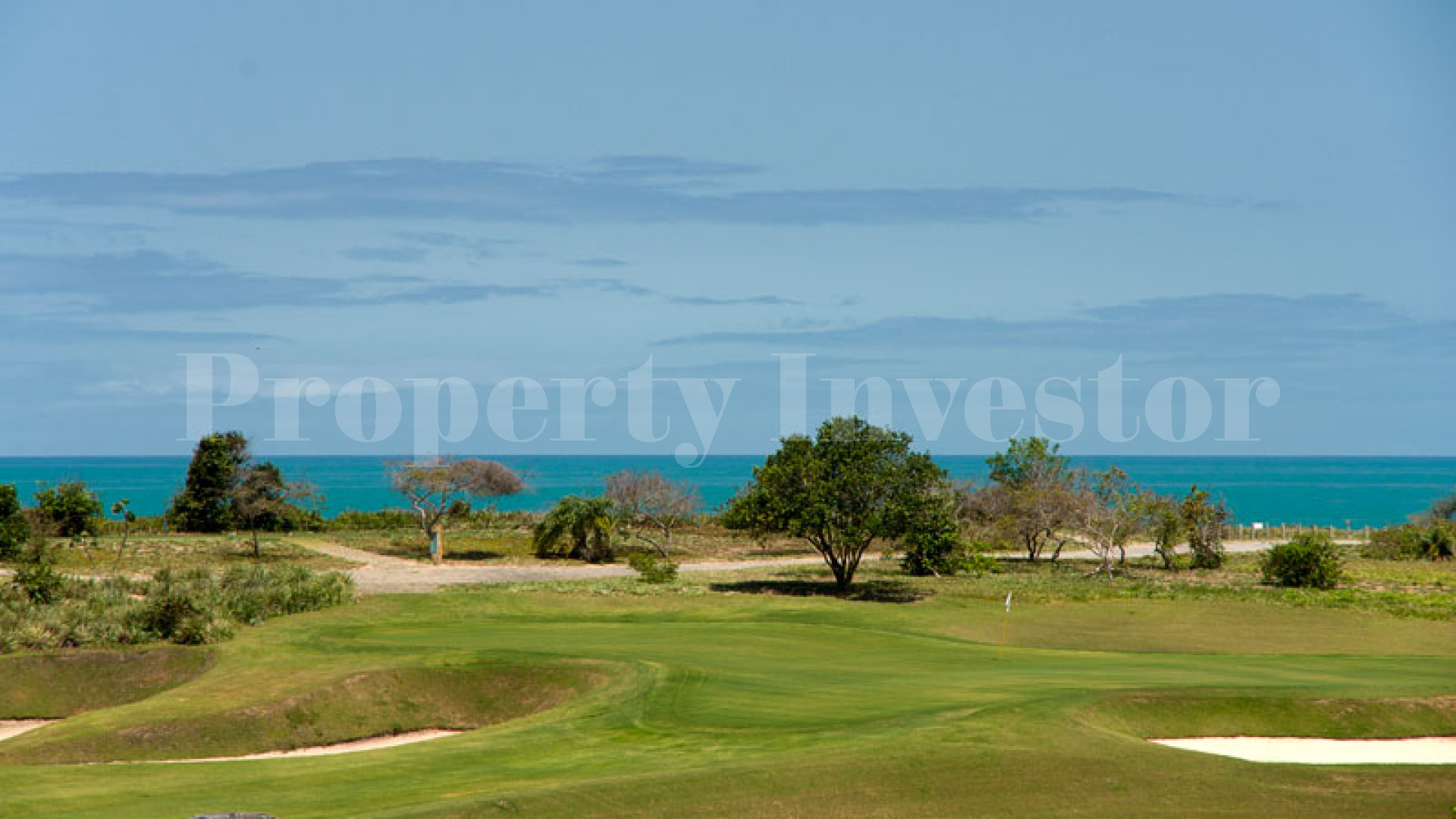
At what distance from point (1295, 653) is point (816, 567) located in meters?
26.7

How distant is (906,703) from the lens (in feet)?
72.4

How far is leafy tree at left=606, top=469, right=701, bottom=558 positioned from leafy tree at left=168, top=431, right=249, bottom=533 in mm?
20645

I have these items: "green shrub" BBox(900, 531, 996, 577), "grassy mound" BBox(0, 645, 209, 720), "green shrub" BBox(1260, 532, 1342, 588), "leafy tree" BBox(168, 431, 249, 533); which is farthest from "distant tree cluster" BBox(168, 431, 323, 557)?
"green shrub" BBox(1260, 532, 1342, 588)

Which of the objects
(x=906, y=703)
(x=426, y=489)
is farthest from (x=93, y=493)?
(x=906, y=703)

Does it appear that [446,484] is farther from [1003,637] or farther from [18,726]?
[18,726]

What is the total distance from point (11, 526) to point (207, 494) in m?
19.8

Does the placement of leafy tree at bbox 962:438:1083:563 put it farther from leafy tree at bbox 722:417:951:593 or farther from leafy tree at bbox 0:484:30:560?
leafy tree at bbox 0:484:30:560

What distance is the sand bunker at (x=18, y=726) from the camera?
24.8 m

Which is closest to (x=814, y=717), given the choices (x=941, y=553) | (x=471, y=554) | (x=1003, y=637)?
(x=1003, y=637)

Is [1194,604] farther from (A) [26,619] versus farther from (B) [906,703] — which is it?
(A) [26,619]

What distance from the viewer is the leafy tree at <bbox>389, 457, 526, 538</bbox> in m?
61.0

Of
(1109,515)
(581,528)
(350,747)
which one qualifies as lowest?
(350,747)

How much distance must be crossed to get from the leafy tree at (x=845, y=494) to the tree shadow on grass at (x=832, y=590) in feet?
4.93

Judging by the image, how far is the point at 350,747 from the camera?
2259cm
